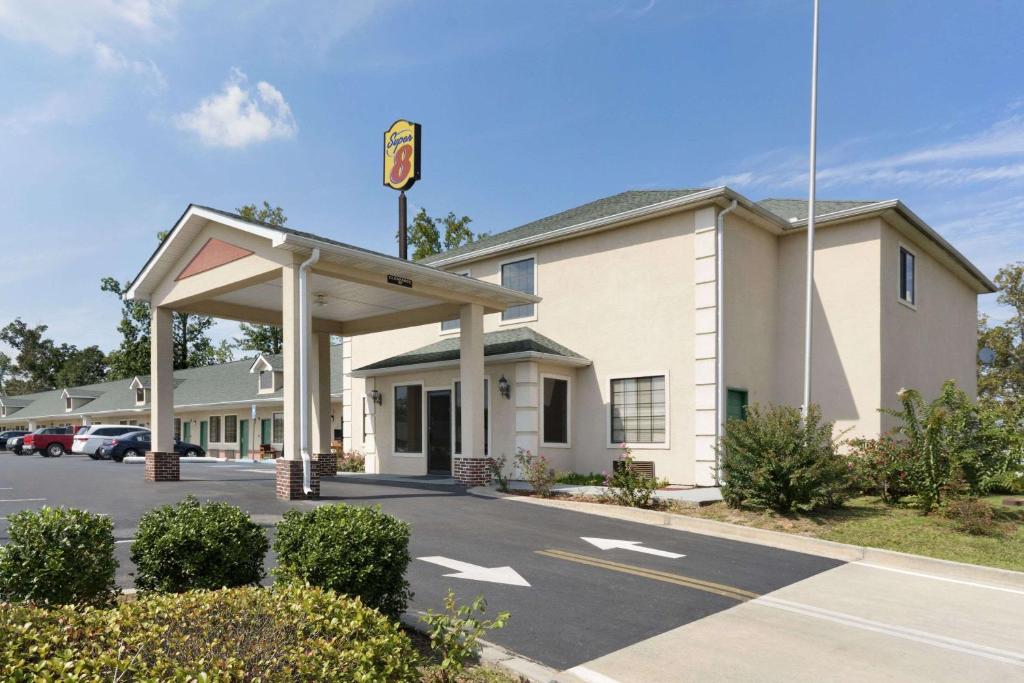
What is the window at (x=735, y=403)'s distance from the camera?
1736cm

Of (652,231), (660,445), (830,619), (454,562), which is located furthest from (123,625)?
(652,231)

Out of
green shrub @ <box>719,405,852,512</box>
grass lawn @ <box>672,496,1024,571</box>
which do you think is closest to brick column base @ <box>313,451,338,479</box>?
grass lawn @ <box>672,496,1024,571</box>

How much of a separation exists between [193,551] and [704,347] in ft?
44.0

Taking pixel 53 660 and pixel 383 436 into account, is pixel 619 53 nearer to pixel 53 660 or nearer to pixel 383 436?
pixel 383 436

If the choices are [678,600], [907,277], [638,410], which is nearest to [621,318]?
[638,410]

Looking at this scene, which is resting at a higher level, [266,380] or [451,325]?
[451,325]

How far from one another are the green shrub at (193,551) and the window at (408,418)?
600 inches

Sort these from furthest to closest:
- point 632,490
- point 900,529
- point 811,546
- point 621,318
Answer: point 621,318 < point 632,490 < point 900,529 < point 811,546

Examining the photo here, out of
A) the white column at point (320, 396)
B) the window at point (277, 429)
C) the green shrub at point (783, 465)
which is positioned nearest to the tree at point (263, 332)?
the window at point (277, 429)

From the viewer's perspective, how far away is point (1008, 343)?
129ft

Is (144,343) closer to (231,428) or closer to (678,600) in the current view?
(231,428)

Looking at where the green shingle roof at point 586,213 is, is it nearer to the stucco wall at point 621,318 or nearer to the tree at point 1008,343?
the stucco wall at point 621,318

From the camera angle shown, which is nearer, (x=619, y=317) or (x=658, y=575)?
(x=658, y=575)

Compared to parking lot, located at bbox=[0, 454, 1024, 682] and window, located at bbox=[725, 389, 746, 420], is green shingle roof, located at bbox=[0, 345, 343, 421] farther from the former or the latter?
parking lot, located at bbox=[0, 454, 1024, 682]
